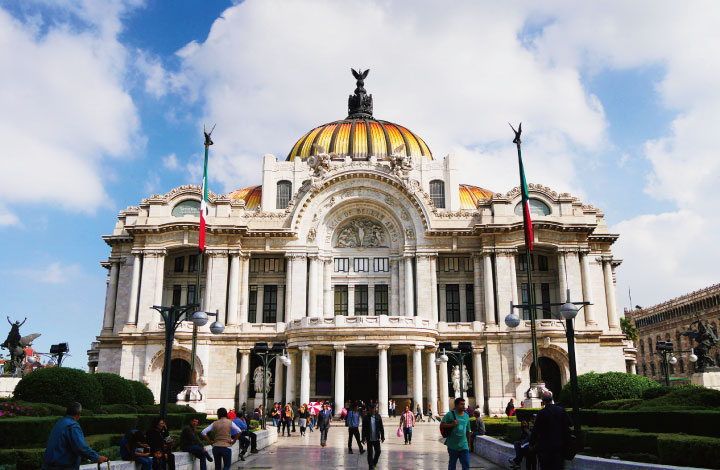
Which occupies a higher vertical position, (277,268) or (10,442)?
(277,268)

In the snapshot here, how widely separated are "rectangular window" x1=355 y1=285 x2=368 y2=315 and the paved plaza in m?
26.4

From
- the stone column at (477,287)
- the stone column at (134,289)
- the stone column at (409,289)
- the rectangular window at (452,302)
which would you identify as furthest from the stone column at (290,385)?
the stone column at (477,287)

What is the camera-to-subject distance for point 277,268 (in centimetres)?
5988

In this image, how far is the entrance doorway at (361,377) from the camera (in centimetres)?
5503

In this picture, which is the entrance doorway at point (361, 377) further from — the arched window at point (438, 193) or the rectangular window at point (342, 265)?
the arched window at point (438, 193)

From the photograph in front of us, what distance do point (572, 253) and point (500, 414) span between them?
15.8 metres

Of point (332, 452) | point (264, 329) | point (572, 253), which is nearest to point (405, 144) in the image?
point (572, 253)

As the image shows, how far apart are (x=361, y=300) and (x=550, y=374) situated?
18157 mm

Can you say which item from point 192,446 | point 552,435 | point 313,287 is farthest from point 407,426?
point 313,287

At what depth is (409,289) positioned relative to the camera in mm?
57062

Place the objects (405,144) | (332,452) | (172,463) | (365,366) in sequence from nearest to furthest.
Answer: (172,463) < (332,452) < (365,366) < (405,144)

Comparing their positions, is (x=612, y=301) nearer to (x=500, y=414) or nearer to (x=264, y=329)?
(x=500, y=414)

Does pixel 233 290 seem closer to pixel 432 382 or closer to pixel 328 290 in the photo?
pixel 328 290

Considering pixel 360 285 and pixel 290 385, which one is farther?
pixel 360 285
